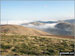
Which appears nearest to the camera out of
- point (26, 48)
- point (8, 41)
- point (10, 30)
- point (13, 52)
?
point (13, 52)

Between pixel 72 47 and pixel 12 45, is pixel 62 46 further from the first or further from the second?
pixel 12 45

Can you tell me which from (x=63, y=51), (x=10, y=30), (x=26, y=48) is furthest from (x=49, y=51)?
(x=10, y=30)

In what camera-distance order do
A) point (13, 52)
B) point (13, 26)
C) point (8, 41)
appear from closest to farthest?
1. point (13, 52)
2. point (8, 41)
3. point (13, 26)

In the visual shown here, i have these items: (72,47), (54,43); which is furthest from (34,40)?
(72,47)

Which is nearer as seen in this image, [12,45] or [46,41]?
[12,45]

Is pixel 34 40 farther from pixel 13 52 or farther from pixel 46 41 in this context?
pixel 13 52

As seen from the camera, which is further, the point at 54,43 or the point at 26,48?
the point at 54,43
